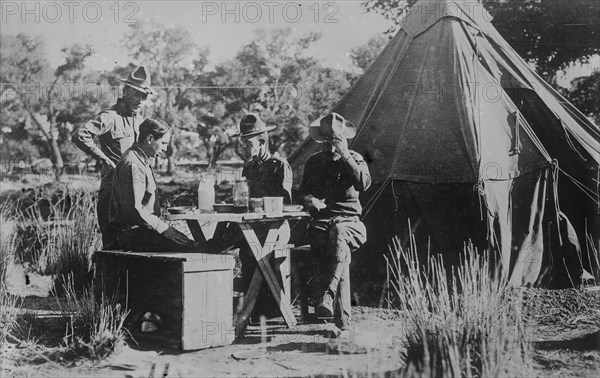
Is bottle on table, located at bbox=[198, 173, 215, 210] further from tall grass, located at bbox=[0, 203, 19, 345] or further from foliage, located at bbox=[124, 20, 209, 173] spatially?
foliage, located at bbox=[124, 20, 209, 173]

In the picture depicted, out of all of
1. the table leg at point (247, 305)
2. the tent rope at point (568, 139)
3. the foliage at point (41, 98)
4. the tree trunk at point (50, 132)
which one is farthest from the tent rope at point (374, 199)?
the tree trunk at point (50, 132)

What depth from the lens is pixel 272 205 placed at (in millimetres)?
4922

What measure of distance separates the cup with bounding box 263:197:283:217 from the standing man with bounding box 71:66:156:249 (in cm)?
157

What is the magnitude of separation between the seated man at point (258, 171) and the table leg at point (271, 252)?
1.15ft

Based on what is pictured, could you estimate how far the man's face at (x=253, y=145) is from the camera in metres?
5.68

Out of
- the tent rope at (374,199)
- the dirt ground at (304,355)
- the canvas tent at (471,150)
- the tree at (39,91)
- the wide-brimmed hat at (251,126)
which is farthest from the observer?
the tree at (39,91)

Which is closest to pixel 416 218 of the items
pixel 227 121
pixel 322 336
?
pixel 322 336

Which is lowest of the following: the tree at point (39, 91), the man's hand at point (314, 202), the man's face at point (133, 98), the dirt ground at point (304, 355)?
the dirt ground at point (304, 355)

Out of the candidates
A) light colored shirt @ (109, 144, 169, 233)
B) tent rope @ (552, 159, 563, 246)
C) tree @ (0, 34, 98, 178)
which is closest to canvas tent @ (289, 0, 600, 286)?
tent rope @ (552, 159, 563, 246)

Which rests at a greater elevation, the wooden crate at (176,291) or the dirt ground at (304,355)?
the wooden crate at (176,291)

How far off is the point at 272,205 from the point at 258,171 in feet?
3.02

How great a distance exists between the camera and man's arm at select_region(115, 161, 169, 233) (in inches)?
180

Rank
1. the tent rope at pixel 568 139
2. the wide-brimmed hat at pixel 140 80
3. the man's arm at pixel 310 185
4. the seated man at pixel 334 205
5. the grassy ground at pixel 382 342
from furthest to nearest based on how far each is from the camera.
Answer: the tent rope at pixel 568 139 < the wide-brimmed hat at pixel 140 80 < the man's arm at pixel 310 185 < the seated man at pixel 334 205 < the grassy ground at pixel 382 342

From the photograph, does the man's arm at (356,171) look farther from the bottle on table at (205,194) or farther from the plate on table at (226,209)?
the bottle on table at (205,194)
